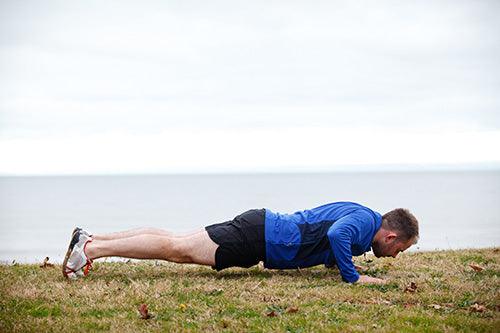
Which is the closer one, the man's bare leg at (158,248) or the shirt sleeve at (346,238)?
the shirt sleeve at (346,238)

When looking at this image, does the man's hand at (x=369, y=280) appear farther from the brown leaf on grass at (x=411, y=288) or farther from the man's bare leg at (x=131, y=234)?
the man's bare leg at (x=131, y=234)

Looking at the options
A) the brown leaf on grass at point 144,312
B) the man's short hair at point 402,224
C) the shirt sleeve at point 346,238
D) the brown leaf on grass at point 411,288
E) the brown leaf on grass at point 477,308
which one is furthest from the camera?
the man's short hair at point 402,224

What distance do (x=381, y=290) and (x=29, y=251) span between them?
2399 cm

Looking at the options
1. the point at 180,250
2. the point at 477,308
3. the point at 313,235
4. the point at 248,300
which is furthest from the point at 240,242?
the point at 477,308

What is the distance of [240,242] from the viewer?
9.05 m

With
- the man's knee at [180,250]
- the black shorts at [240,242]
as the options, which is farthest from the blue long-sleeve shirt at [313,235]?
the man's knee at [180,250]

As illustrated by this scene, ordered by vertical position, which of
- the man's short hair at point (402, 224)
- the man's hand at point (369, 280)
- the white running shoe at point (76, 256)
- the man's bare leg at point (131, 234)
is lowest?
the man's hand at point (369, 280)

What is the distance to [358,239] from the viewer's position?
29.4 feet

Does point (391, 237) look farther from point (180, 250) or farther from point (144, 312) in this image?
point (144, 312)

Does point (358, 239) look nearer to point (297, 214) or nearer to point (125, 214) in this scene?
point (297, 214)

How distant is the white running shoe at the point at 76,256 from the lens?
884 centimetres

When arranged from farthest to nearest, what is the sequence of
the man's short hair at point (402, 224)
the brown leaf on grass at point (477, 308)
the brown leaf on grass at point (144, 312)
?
the man's short hair at point (402, 224) < the brown leaf on grass at point (477, 308) < the brown leaf on grass at point (144, 312)

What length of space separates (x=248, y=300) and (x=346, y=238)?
5.62 ft

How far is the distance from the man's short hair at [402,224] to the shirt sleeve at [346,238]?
397 mm
